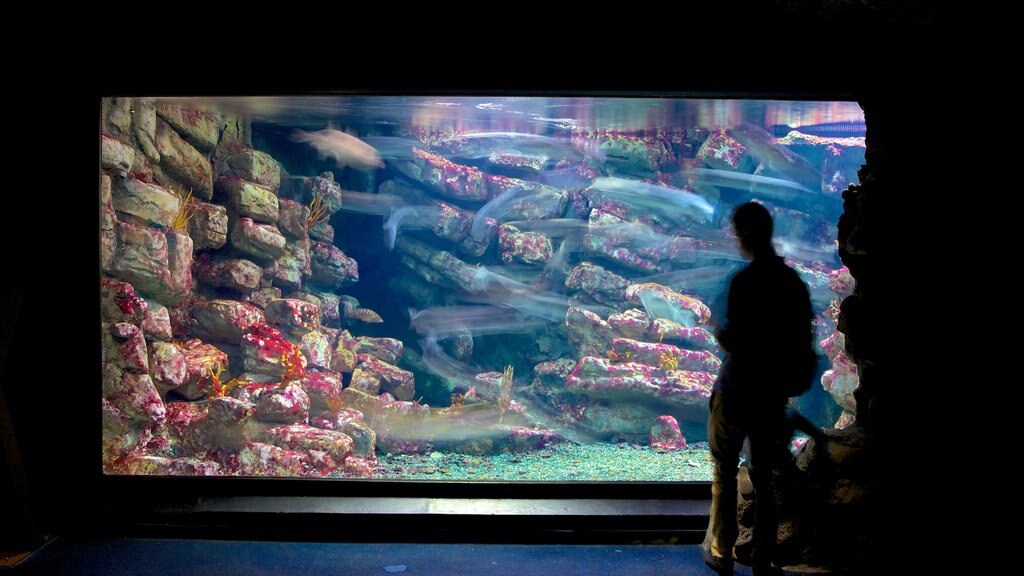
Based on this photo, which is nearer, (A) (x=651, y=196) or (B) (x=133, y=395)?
(B) (x=133, y=395)

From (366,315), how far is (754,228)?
388 centimetres

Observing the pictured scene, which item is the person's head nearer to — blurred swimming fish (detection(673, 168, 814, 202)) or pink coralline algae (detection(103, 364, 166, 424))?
blurred swimming fish (detection(673, 168, 814, 202))

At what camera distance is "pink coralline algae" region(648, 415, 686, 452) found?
5000 millimetres

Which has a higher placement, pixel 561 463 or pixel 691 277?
pixel 691 277

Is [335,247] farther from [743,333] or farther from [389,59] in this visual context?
[743,333]

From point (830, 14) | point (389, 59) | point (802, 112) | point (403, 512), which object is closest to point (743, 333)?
point (830, 14)

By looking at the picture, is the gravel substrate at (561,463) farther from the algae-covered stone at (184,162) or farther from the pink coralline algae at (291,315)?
the algae-covered stone at (184,162)

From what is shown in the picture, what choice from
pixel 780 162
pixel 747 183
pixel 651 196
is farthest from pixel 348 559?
pixel 780 162

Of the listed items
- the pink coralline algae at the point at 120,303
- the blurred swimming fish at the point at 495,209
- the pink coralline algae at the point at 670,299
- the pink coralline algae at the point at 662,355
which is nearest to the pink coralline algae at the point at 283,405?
the pink coralline algae at the point at 120,303

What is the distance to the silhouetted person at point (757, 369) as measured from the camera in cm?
207

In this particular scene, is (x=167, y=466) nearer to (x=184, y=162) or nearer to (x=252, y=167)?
(x=184, y=162)

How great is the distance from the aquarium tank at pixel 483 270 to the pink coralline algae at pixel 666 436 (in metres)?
0.02

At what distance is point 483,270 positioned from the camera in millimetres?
5266

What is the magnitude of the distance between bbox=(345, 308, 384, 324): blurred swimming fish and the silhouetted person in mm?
3632
